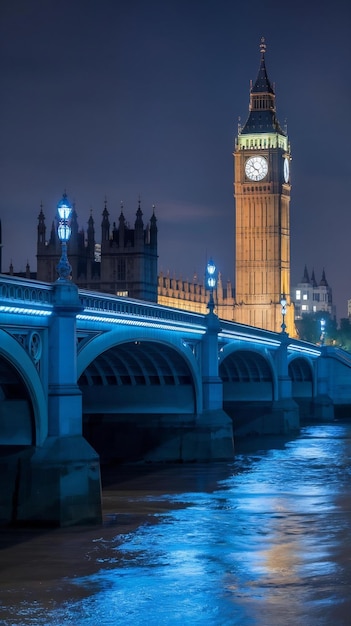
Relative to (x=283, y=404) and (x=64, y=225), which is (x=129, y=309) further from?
(x=283, y=404)

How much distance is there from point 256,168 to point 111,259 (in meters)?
44.9

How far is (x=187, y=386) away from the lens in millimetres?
52562

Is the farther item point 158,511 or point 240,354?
Result: point 240,354

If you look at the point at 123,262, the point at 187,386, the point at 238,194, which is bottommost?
the point at 187,386

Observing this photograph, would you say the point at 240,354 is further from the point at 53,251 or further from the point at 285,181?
the point at 285,181

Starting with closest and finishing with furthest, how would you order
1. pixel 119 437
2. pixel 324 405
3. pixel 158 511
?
pixel 158 511 → pixel 119 437 → pixel 324 405

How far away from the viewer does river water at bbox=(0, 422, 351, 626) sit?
960 inches

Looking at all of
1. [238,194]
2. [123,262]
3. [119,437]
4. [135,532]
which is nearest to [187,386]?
[119,437]

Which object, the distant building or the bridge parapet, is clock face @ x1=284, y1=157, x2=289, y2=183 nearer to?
the distant building

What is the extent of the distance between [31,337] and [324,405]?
2494 inches

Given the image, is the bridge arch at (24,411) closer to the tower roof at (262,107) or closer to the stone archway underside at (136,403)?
the stone archway underside at (136,403)

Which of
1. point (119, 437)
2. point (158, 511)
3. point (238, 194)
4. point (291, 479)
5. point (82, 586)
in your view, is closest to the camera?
point (82, 586)

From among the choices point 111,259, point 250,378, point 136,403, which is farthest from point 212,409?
point 111,259

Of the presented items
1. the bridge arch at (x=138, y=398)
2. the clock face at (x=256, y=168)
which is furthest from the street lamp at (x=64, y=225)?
the clock face at (x=256, y=168)
